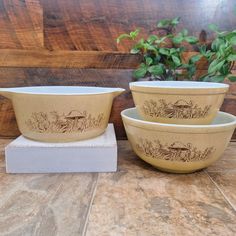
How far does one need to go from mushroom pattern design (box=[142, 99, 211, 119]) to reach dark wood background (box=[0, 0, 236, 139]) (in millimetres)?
238

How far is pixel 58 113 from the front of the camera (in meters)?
0.47

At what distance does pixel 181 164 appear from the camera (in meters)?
0.46

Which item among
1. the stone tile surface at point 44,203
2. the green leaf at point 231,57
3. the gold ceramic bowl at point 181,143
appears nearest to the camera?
the stone tile surface at point 44,203

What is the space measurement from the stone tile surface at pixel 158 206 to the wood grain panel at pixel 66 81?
25cm

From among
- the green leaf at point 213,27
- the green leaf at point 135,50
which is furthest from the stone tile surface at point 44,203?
the green leaf at point 213,27

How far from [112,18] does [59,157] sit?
401mm

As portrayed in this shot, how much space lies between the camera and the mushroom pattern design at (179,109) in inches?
17.6

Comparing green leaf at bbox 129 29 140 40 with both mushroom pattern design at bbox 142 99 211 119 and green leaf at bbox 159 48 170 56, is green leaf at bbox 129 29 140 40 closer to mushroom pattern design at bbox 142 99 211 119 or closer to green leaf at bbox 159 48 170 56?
green leaf at bbox 159 48 170 56

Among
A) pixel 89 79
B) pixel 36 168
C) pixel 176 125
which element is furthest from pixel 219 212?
pixel 89 79

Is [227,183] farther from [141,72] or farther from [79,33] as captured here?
[79,33]

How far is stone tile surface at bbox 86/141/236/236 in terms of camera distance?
0.31 meters

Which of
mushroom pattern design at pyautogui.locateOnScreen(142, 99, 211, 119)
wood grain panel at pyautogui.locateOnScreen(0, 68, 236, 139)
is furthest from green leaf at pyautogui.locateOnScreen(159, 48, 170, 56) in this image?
mushroom pattern design at pyautogui.locateOnScreen(142, 99, 211, 119)

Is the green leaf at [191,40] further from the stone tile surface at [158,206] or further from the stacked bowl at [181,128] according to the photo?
the stone tile surface at [158,206]

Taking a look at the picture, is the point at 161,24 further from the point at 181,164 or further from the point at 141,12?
the point at 181,164
